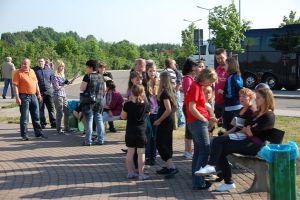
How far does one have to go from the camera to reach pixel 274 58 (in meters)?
26.0

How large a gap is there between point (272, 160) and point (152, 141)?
3074 mm

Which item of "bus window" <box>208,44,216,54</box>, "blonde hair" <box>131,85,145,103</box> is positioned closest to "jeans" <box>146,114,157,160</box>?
"blonde hair" <box>131,85,145,103</box>

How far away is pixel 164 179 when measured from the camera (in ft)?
22.6

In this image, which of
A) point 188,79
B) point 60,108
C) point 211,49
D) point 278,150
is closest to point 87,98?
point 60,108

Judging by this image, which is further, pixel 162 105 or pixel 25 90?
pixel 25 90

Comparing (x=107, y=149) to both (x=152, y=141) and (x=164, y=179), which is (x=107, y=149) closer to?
(x=152, y=141)

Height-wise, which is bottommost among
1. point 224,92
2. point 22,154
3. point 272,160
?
point 22,154

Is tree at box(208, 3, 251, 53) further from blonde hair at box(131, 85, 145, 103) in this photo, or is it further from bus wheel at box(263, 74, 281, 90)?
blonde hair at box(131, 85, 145, 103)

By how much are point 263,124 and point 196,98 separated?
93 centimetres

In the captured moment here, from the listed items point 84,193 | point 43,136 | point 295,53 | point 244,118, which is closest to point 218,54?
point 244,118

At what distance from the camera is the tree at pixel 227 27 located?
3109cm

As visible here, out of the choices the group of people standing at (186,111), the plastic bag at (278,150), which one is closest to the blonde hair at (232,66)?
the group of people standing at (186,111)

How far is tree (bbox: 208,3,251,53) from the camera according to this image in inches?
1224

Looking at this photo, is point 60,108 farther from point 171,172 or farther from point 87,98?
point 171,172
